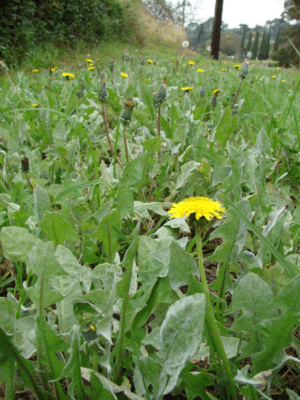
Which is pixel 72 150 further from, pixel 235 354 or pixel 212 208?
pixel 235 354

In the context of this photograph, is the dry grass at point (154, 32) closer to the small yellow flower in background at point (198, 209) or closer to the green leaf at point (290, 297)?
the small yellow flower in background at point (198, 209)

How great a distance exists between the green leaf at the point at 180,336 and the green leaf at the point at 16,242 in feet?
1.37

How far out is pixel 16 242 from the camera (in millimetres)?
795

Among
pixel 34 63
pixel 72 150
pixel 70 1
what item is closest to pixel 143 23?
pixel 70 1

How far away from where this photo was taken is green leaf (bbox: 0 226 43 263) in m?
0.79

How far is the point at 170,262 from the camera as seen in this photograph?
0.70m

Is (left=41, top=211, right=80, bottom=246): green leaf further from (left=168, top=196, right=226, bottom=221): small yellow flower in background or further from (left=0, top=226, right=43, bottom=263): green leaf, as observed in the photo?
(left=168, top=196, right=226, bottom=221): small yellow flower in background

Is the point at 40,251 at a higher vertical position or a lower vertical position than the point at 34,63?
lower

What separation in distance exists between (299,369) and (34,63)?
6663mm

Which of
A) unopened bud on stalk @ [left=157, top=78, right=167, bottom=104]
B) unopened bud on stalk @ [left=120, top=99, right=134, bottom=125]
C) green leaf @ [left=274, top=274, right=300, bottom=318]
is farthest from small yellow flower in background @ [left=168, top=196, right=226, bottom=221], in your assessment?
unopened bud on stalk @ [left=157, top=78, right=167, bottom=104]

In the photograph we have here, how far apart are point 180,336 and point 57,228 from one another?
1.58 feet

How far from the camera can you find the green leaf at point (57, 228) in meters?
0.86

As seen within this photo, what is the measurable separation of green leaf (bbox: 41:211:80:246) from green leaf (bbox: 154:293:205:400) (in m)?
0.43

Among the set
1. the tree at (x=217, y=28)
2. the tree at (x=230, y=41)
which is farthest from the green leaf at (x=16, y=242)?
the tree at (x=230, y=41)
